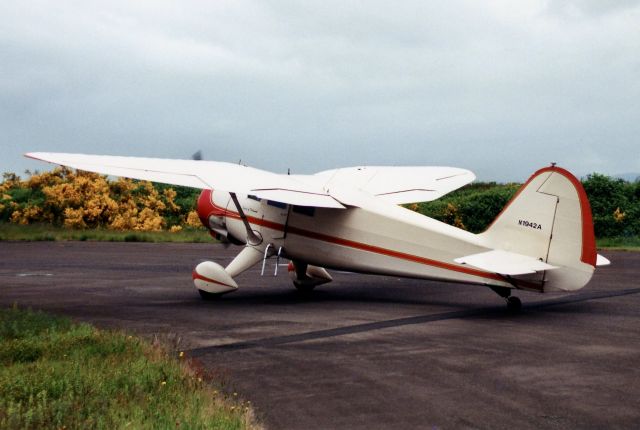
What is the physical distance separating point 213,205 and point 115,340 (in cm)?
722

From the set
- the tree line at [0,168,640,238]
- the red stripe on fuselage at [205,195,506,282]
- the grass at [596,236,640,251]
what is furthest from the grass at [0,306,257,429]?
the tree line at [0,168,640,238]

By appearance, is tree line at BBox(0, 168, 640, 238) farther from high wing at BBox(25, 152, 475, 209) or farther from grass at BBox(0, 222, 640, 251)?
high wing at BBox(25, 152, 475, 209)

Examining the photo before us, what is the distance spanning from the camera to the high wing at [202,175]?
13.9 meters

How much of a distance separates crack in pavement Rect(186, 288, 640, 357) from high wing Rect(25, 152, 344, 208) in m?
2.95

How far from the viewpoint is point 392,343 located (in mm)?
10281

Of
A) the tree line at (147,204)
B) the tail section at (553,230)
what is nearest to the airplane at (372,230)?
the tail section at (553,230)

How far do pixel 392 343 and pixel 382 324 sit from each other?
1.72m

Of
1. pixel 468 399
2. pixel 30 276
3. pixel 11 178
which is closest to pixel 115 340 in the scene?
pixel 468 399

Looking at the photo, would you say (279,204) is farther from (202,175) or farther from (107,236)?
(107,236)

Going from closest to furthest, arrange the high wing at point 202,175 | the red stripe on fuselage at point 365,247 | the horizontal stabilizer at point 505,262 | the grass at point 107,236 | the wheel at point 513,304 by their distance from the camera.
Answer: the horizontal stabilizer at point 505,262, the red stripe on fuselage at point 365,247, the wheel at point 513,304, the high wing at point 202,175, the grass at point 107,236

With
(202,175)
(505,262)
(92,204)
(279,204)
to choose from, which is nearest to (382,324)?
(505,262)

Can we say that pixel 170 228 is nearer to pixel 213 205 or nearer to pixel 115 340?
pixel 213 205

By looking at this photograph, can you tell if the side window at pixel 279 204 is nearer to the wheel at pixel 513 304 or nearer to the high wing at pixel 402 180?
the high wing at pixel 402 180

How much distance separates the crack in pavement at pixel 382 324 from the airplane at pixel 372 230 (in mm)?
612
